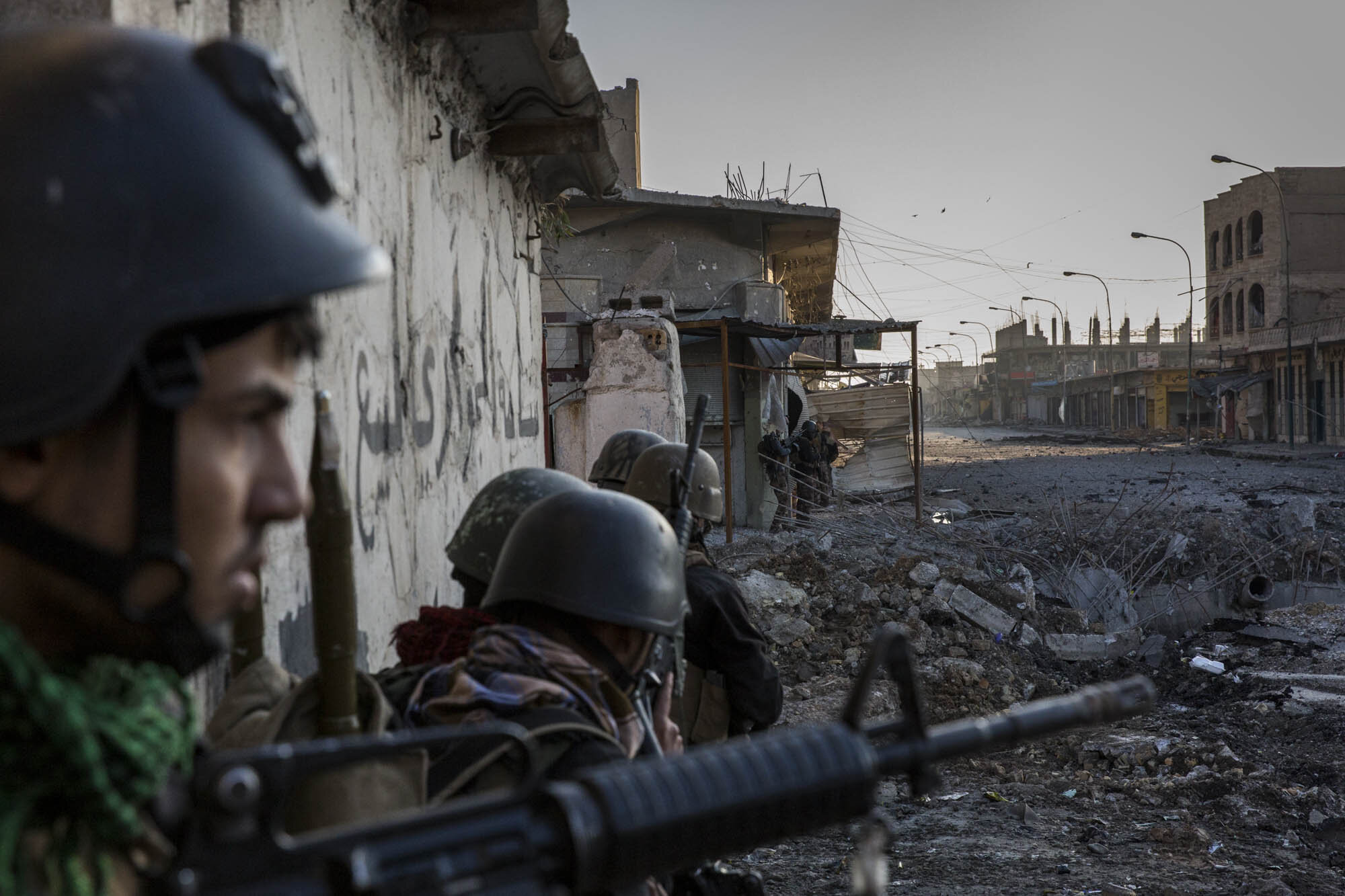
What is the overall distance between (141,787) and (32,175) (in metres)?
0.55

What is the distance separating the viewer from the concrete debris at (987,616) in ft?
26.8

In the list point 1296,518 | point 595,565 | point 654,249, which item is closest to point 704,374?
point 654,249

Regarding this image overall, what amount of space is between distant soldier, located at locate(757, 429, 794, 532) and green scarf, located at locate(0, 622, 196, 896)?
1241cm

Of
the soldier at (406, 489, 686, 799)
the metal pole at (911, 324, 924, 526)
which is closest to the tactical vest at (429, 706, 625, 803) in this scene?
the soldier at (406, 489, 686, 799)

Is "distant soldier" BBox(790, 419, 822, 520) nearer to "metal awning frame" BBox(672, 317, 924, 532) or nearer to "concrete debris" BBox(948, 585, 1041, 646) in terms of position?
"metal awning frame" BBox(672, 317, 924, 532)

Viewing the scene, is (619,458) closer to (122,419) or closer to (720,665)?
(720,665)

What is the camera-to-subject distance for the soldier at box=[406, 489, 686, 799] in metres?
1.62

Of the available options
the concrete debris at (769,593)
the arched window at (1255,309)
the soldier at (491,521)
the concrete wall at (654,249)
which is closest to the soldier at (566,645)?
the soldier at (491,521)

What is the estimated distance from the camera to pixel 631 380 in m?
9.73

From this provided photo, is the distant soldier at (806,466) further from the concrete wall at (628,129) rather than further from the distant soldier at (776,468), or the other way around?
the concrete wall at (628,129)

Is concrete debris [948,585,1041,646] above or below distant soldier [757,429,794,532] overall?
below

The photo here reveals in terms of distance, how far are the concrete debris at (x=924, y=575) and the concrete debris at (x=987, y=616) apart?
362mm

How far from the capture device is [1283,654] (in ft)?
24.8

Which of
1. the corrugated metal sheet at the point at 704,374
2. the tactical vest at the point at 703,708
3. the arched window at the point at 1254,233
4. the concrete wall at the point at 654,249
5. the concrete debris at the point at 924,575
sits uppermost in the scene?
the arched window at the point at 1254,233
